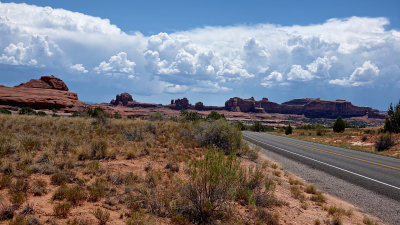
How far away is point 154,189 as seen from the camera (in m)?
5.53

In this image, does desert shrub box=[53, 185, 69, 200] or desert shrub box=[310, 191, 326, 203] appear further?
desert shrub box=[310, 191, 326, 203]

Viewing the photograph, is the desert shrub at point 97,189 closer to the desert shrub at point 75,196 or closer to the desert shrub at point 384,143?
the desert shrub at point 75,196

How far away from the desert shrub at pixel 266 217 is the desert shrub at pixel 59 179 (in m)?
4.62

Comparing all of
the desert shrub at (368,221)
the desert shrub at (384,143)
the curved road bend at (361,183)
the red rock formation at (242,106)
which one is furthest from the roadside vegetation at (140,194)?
the red rock formation at (242,106)

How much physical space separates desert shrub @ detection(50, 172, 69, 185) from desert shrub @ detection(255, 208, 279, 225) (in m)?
4.62

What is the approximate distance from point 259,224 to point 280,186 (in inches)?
131

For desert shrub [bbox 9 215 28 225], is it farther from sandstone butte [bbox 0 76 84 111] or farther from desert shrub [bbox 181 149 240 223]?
sandstone butte [bbox 0 76 84 111]

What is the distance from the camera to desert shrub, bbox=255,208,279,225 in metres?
4.44

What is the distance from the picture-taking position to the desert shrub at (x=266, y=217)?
4.44 meters

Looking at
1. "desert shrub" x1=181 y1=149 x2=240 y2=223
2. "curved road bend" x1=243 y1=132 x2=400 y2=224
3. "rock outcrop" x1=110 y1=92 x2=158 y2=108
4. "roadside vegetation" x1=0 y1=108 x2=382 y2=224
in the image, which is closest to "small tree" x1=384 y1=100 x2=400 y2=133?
"curved road bend" x1=243 y1=132 x2=400 y2=224

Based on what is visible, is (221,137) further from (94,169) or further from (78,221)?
(78,221)

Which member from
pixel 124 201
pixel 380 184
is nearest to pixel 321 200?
→ pixel 380 184

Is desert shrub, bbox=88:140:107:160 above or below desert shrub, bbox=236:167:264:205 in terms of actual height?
above

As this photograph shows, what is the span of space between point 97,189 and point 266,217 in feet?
12.2
